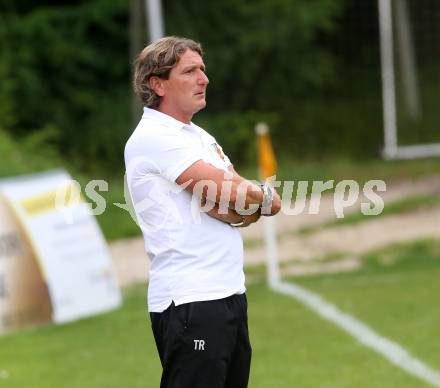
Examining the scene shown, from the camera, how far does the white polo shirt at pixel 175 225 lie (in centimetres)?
454

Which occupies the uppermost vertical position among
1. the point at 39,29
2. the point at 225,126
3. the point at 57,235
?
the point at 39,29

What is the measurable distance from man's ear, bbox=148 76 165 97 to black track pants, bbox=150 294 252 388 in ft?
2.56

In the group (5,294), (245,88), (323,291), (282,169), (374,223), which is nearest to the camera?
(5,294)

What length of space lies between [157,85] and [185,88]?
0.35 feet

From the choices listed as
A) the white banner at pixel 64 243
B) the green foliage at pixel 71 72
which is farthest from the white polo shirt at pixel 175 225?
the green foliage at pixel 71 72

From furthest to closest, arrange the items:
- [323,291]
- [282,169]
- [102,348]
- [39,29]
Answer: [39,29]
[282,169]
[323,291]
[102,348]

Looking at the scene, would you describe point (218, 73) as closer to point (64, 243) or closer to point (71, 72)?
point (71, 72)

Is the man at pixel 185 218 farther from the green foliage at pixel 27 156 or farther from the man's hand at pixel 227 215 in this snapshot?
the green foliage at pixel 27 156

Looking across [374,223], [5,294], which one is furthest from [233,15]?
[5,294]

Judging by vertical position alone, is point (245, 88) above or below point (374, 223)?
above

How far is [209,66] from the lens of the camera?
889 inches

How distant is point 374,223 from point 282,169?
3.79m

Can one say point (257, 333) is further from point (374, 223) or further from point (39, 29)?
point (39, 29)

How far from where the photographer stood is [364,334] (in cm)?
932
